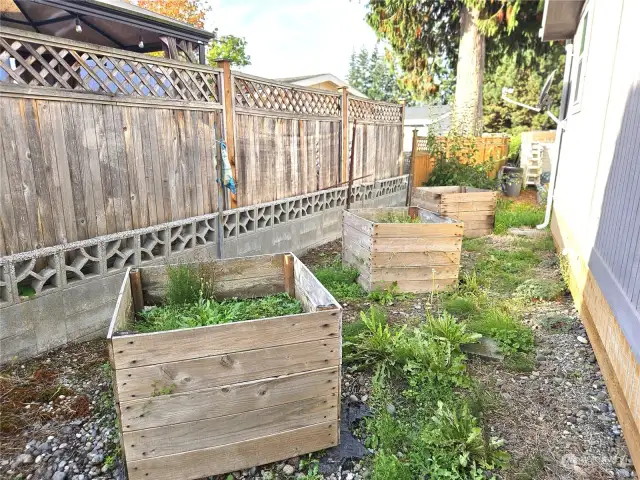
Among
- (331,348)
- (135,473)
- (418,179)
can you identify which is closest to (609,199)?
(331,348)

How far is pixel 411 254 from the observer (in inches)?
184

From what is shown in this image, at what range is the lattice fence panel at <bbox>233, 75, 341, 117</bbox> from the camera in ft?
17.2

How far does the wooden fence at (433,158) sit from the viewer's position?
10967mm

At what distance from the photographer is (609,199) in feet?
11.2

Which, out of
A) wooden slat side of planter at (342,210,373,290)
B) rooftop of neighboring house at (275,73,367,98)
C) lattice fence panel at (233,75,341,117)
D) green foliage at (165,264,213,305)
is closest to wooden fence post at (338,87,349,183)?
lattice fence panel at (233,75,341,117)

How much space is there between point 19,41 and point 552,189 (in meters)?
7.54

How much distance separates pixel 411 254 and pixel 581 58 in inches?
171

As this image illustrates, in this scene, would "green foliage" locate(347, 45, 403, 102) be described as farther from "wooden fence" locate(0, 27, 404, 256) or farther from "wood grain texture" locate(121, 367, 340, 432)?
"wood grain texture" locate(121, 367, 340, 432)

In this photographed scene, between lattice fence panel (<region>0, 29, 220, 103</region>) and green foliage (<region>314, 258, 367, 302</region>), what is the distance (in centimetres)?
236

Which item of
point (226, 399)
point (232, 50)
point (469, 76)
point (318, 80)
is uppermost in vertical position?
point (232, 50)

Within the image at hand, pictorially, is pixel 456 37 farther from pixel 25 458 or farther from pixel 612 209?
pixel 25 458

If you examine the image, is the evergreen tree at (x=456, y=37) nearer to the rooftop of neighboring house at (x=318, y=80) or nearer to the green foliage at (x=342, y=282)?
the rooftop of neighboring house at (x=318, y=80)

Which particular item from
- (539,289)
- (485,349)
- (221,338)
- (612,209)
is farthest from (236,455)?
(539,289)

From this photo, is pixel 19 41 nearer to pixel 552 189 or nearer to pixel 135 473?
pixel 135 473
